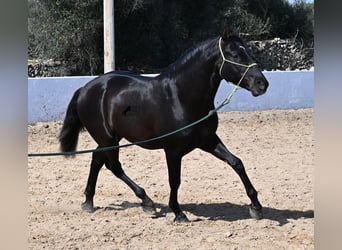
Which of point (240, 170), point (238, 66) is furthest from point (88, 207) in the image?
point (238, 66)

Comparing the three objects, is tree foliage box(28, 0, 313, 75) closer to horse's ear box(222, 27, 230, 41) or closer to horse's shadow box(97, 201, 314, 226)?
horse's shadow box(97, 201, 314, 226)

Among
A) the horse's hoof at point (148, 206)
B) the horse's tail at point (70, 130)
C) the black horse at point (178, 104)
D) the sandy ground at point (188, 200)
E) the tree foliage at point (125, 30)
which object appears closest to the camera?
the sandy ground at point (188, 200)

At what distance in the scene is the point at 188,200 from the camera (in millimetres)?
5008

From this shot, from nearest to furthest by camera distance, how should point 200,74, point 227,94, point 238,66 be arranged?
point 238,66 < point 200,74 < point 227,94

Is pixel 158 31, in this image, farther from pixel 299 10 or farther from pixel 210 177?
pixel 210 177

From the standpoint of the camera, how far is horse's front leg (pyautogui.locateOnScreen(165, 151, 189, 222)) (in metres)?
4.19

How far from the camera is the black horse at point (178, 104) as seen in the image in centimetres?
396

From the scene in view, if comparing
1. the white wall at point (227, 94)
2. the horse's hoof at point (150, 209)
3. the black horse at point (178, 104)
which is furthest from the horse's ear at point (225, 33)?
the white wall at point (227, 94)

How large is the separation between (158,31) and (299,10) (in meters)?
7.96

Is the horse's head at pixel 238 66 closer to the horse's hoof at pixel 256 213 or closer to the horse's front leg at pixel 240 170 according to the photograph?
the horse's front leg at pixel 240 170

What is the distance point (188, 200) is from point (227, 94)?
4.89m

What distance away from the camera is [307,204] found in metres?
4.81

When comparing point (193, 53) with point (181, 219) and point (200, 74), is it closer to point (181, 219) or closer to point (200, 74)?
point (200, 74)
